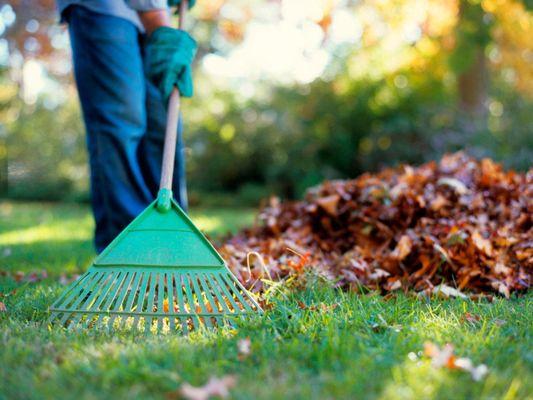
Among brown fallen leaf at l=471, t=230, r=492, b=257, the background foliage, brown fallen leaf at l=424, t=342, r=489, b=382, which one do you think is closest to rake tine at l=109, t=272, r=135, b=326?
brown fallen leaf at l=424, t=342, r=489, b=382

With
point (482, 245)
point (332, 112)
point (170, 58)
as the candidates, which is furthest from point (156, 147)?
point (332, 112)

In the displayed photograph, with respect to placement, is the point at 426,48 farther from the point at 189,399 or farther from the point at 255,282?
the point at 189,399

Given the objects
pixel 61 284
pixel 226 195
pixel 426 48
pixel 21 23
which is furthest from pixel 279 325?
pixel 21 23

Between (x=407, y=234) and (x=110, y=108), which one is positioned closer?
(x=110, y=108)

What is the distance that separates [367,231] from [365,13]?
24.6 feet

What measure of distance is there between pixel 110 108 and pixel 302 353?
5.46 feet

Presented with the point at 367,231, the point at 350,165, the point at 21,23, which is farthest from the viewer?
the point at 21,23

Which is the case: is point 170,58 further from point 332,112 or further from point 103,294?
point 332,112

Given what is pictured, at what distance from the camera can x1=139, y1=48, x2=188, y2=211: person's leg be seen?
Result: 3.09 metres

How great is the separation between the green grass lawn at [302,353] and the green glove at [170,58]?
3.70 ft

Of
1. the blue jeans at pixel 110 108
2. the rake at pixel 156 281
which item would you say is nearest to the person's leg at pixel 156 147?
the blue jeans at pixel 110 108

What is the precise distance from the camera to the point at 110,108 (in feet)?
9.02

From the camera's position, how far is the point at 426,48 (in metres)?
11.0

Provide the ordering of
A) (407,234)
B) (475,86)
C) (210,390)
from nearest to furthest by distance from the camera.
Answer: (210,390) → (407,234) → (475,86)
